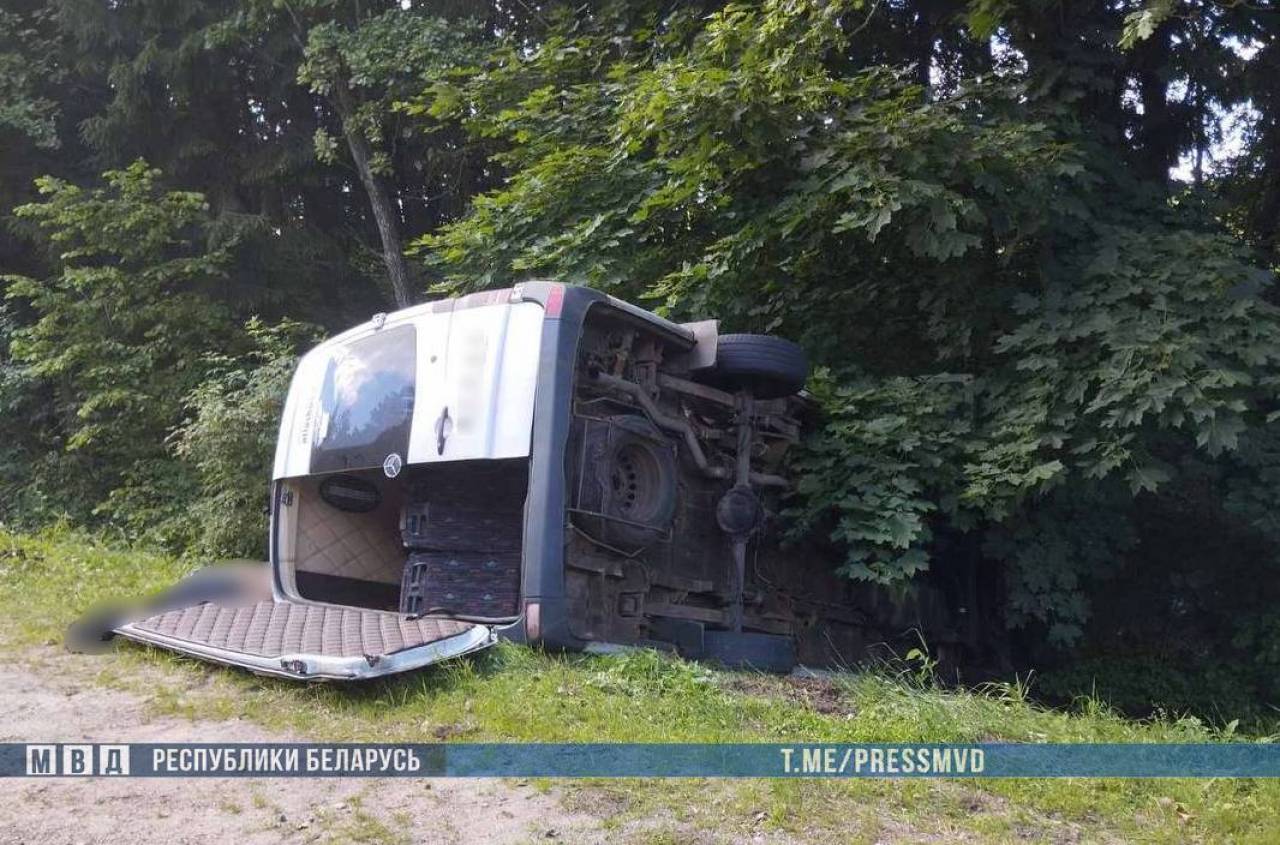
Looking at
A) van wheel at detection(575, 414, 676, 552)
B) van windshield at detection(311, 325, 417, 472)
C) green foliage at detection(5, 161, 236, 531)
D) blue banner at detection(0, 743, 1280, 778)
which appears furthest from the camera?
green foliage at detection(5, 161, 236, 531)

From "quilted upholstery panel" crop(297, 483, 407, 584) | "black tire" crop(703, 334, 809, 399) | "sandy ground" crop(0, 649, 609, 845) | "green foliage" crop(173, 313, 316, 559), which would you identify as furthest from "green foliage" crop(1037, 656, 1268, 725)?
"green foliage" crop(173, 313, 316, 559)

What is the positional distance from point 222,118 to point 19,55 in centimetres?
225

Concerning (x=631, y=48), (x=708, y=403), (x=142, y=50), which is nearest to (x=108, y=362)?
(x=142, y=50)

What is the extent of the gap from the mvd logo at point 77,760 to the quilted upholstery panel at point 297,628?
89 centimetres

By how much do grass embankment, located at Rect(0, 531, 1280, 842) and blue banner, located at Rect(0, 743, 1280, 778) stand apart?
93mm

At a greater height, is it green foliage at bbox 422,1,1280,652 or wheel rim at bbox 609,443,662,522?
green foliage at bbox 422,1,1280,652

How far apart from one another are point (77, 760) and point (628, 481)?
9.03 feet

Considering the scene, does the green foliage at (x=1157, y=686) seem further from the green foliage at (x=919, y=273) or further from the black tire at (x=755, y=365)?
the black tire at (x=755, y=365)

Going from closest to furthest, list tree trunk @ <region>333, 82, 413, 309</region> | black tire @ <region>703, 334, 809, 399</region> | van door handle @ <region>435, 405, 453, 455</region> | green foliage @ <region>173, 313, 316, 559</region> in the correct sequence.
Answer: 1. van door handle @ <region>435, 405, 453, 455</region>
2. black tire @ <region>703, 334, 809, 399</region>
3. green foliage @ <region>173, 313, 316, 559</region>
4. tree trunk @ <region>333, 82, 413, 309</region>

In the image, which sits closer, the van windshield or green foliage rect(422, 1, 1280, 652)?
the van windshield

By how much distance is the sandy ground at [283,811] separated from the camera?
3.67m

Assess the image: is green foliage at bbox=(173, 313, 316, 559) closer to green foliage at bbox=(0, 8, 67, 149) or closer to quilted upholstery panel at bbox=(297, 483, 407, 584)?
quilted upholstery panel at bbox=(297, 483, 407, 584)

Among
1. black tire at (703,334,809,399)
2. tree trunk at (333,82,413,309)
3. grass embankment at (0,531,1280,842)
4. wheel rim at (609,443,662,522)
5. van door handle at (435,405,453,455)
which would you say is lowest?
grass embankment at (0,531,1280,842)

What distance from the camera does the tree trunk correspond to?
12938mm
